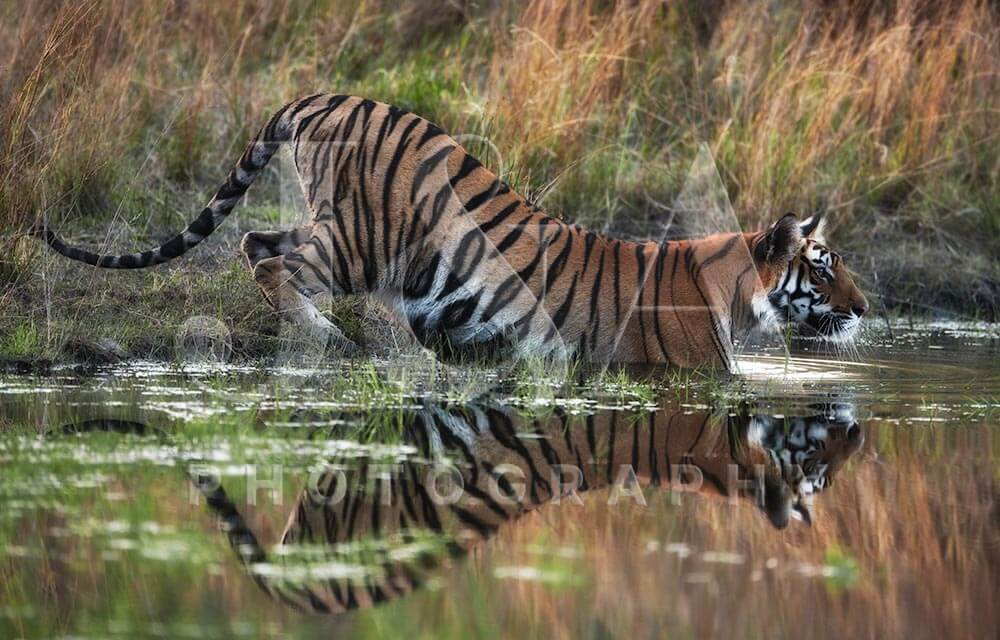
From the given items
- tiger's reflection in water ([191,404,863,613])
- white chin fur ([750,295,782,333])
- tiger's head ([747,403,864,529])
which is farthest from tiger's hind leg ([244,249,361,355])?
tiger's head ([747,403,864,529])

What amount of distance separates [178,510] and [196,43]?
5685mm

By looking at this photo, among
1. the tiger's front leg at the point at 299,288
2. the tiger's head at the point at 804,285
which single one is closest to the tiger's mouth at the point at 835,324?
the tiger's head at the point at 804,285

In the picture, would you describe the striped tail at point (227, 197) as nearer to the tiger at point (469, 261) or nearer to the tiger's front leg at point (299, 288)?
the tiger at point (469, 261)

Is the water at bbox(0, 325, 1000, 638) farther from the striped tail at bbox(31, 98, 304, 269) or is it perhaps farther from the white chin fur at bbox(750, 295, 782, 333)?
the white chin fur at bbox(750, 295, 782, 333)

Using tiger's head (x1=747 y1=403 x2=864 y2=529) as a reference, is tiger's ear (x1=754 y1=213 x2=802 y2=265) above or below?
above

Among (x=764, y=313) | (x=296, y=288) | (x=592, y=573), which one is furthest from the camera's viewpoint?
(x=764, y=313)

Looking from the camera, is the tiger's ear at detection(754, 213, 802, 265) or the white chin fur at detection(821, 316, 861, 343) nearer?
the tiger's ear at detection(754, 213, 802, 265)

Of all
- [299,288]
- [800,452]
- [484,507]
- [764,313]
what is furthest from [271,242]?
[484,507]

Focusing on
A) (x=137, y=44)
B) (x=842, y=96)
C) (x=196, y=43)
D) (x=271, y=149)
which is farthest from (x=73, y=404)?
(x=842, y=96)

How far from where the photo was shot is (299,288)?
6082 mm

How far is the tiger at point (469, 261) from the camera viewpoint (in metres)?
6.03

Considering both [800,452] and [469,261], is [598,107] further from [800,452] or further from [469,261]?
[800,452]

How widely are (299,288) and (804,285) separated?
2003 millimetres

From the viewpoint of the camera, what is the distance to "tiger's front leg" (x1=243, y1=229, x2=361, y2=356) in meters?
6.03
